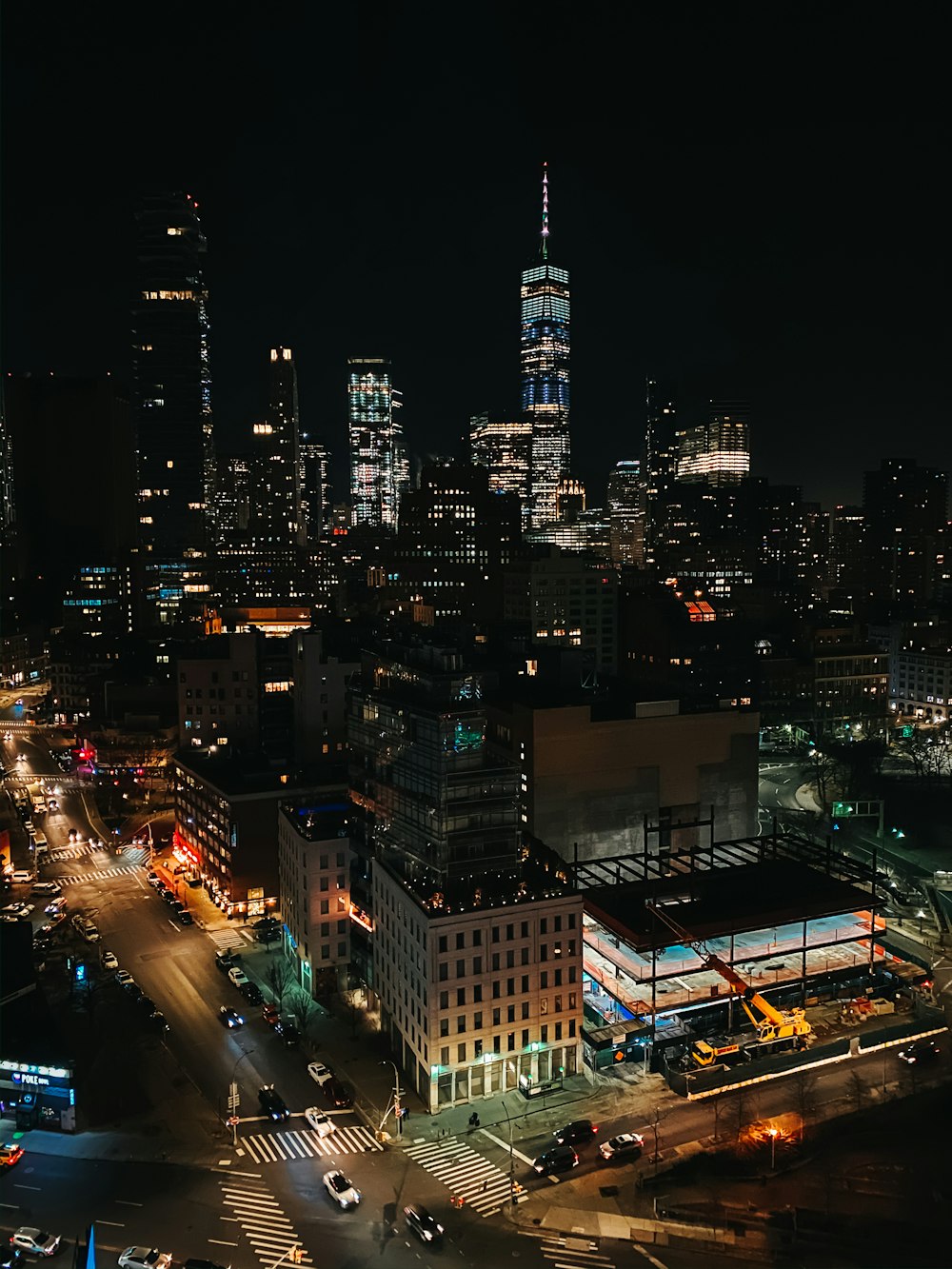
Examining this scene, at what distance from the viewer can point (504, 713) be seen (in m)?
65.6

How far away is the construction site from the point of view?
42.3m

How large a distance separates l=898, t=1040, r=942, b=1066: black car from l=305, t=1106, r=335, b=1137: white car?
2443 cm

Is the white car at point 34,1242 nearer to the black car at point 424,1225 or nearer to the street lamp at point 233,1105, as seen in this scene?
the street lamp at point 233,1105

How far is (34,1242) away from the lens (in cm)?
3000

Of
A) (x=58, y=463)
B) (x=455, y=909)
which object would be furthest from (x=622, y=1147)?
(x=58, y=463)

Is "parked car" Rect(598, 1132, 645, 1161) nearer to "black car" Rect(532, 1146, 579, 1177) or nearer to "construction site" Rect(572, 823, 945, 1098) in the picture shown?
"black car" Rect(532, 1146, 579, 1177)

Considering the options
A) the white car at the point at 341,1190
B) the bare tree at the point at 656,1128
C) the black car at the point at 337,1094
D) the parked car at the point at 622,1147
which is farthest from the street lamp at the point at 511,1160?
the black car at the point at 337,1094

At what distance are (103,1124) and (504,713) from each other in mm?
35102

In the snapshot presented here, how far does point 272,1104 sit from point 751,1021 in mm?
21962

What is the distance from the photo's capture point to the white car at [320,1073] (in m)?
40.0

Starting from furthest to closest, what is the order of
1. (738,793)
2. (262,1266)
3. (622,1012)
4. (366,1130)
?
(738,793) → (622,1012) → (366,1130) → (262,1266)

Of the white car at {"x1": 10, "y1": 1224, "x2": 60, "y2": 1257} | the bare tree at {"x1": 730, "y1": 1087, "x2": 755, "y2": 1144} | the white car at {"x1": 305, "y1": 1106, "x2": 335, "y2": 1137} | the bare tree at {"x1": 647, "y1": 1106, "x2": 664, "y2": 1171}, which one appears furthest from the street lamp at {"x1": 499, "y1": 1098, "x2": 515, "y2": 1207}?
the white car at {"x1": 10, "y1": 1224, "x2": 60, "y2": 1257}

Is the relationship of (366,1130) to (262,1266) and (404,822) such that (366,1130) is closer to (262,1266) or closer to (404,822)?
(262,1266)

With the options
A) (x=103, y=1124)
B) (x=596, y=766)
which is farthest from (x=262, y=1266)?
(x=596, y=766)
